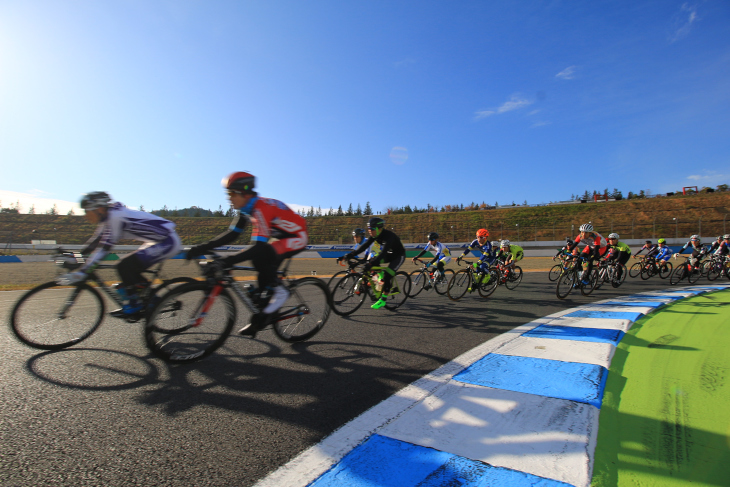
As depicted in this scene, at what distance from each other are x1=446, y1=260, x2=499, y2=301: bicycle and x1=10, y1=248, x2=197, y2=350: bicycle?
6346 millimetres

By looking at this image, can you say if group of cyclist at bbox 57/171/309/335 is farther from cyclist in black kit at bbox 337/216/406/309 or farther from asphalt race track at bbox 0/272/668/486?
cyclist in black kit at bbox 337/216/406/309

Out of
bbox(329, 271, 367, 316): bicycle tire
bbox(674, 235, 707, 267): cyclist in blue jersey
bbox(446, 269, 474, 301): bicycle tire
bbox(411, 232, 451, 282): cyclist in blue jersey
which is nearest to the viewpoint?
bbox(329, 271, 367, 316): bicycle tire

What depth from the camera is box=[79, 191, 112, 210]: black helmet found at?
152 inches

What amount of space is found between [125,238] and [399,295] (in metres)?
4.99

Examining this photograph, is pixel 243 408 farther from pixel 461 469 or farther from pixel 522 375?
pixel 522 375

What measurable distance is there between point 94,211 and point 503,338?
514 centimetres

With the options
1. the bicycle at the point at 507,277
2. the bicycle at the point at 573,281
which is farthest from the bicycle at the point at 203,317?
the bicycle at the point at 507,277

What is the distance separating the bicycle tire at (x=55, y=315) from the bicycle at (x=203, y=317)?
3.77 feet

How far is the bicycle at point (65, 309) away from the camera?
3.67 meters

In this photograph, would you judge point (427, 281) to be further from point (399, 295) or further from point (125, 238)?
point (125, 238)

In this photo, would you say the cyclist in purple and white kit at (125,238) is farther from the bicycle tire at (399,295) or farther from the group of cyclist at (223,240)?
the bicycle tire at (399,295)

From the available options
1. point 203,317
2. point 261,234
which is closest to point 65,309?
point 203,317

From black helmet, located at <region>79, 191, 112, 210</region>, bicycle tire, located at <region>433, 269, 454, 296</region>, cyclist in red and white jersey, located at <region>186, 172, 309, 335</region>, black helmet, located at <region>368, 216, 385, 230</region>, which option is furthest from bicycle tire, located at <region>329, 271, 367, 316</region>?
black helmet, located at <region>79, 191, 112, 210</region>

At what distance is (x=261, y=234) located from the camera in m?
3.90
